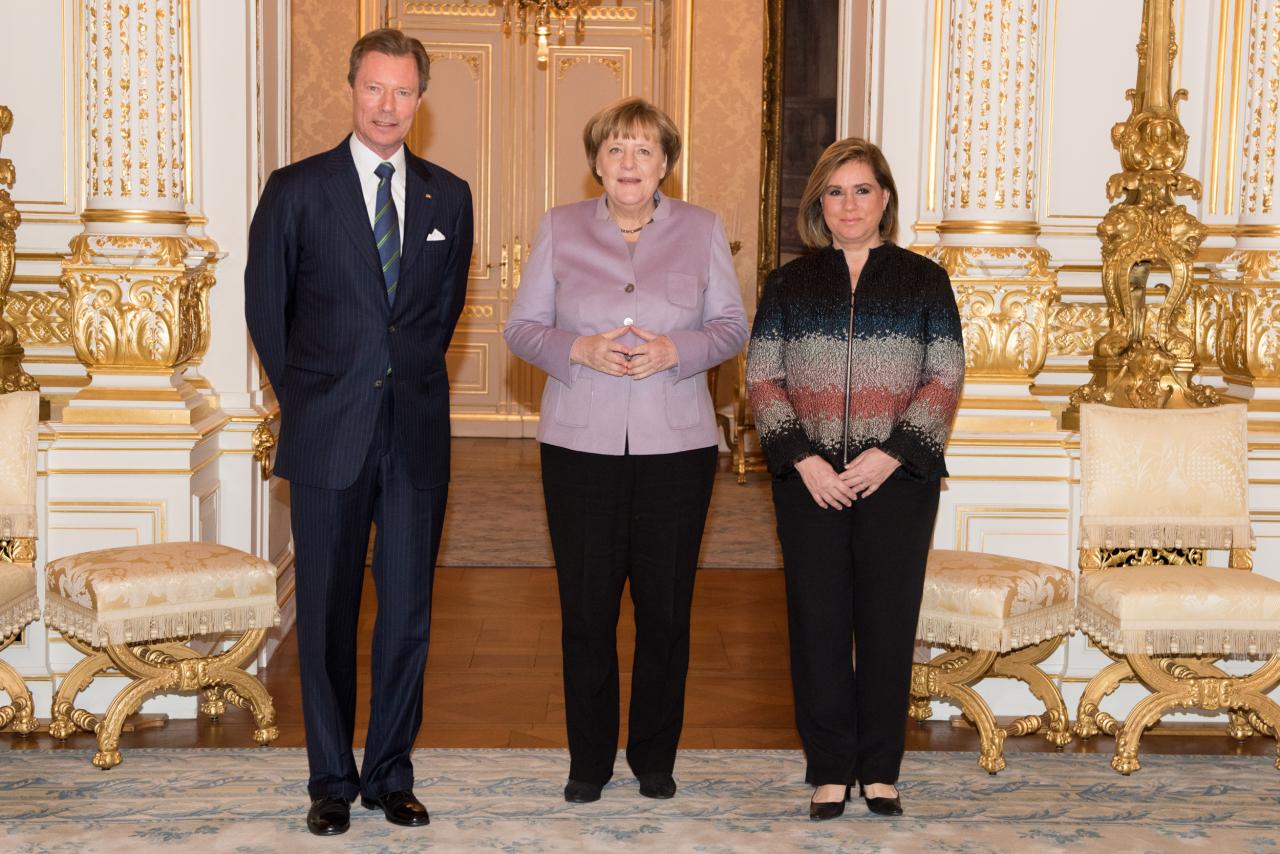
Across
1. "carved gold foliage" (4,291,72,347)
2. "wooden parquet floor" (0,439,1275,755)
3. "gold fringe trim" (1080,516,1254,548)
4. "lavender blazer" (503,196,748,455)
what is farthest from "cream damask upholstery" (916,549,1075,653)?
"carved gold foliage" (4,291,72,347)

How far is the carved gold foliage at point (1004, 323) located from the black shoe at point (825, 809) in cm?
181

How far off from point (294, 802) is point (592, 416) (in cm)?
127

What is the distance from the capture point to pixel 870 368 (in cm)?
359

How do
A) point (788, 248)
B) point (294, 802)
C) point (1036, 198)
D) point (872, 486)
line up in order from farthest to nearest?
point (788, 248)
point (1036, 198)
point (294, 802)
point (872, 486)

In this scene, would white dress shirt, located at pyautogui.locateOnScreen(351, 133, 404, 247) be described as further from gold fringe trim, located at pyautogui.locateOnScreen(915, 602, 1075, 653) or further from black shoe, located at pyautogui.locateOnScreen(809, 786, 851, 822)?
gold fringe trim, located at pyautogui.locateOnScreen(915, 602, 1075, 653)

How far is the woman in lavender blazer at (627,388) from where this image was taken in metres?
3.55

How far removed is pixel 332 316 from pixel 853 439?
1.26 metres

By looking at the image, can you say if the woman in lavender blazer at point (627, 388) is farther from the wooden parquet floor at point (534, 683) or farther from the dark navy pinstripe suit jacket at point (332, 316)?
the wooden parquet floor at point (534, 683)

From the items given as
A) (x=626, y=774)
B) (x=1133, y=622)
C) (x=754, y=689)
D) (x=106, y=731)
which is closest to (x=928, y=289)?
(x=1133, y=622)

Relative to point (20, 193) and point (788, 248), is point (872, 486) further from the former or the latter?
point (788, 248)

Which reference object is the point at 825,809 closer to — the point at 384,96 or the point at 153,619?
the point at 153,619

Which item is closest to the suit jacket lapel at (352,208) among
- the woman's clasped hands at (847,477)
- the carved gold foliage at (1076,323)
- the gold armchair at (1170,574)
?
the woman's clasped hands at (847,477)

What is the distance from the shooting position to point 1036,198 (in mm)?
5078

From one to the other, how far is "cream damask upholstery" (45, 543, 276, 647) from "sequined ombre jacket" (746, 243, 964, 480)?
159cm
